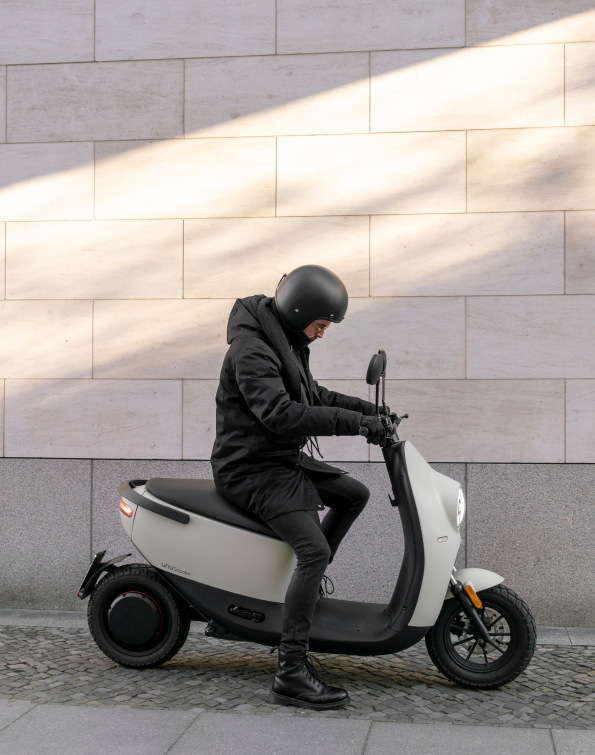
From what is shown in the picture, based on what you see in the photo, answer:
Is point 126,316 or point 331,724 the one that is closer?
point 331,724

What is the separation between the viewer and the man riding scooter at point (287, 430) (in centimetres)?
338

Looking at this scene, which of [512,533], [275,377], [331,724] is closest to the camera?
[331,724]

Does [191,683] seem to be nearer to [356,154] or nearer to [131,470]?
[131,470]

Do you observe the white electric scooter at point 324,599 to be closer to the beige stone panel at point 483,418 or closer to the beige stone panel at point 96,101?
the beige stone panel at point 483,418

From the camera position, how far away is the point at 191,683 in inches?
147

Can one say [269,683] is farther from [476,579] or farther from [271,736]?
[476,579]

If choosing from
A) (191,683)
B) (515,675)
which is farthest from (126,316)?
(515,675)

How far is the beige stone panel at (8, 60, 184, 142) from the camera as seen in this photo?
5141mm

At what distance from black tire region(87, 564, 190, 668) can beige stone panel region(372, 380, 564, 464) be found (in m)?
1.63

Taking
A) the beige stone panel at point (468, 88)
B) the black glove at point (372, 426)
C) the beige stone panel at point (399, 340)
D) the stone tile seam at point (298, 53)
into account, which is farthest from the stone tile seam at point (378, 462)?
the stone tile seam at point (298, 53)

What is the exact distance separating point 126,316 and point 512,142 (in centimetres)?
263

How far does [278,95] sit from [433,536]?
2.98 meters

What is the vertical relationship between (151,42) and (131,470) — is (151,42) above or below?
above

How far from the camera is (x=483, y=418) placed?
4875mm
